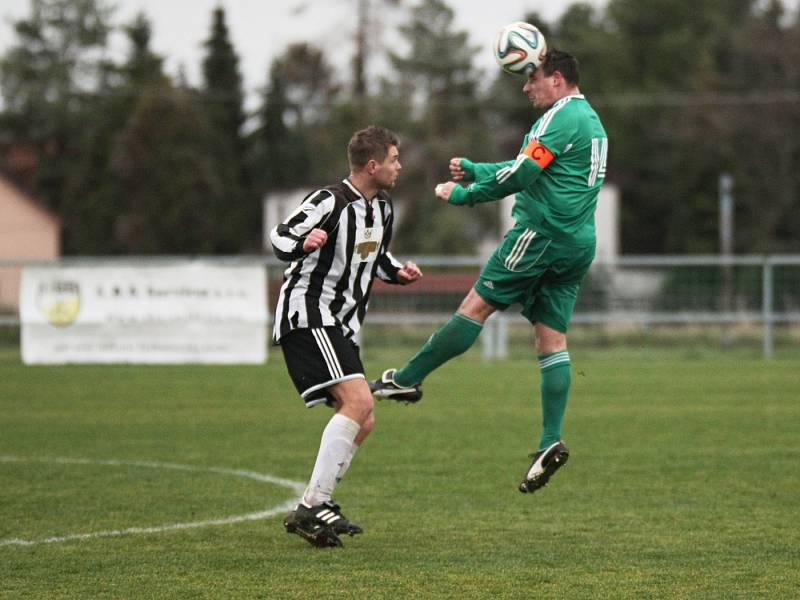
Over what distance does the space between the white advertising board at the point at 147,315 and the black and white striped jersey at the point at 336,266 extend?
513 inches

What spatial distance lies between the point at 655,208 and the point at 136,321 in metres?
48.2

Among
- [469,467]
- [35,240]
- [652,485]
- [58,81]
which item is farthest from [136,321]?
[58,81]

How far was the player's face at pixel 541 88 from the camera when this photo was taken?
7578mm

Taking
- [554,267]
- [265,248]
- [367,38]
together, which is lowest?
[265,248]

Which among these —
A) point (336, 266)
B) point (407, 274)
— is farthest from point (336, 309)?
point (407, 274)

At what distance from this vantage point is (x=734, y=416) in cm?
1348

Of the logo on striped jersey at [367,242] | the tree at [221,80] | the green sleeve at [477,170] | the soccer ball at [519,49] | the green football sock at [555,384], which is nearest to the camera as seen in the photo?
the logo on striped jersey at [367,242]

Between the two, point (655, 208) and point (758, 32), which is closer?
point (758, 32)

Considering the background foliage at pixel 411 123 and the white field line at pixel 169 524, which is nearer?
the white field line at pixel 169 524

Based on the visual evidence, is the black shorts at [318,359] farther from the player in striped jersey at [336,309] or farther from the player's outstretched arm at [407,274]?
the player's outstretched arm at [407,274]

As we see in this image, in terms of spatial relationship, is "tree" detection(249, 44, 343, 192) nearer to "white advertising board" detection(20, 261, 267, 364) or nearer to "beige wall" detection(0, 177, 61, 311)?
"beige wall" detection(0, 177, 61, 311)

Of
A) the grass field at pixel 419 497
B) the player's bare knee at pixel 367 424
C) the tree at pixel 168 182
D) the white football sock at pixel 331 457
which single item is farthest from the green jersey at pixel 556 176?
the tree at pixel 168 182

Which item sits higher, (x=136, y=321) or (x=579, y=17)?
(x=579, y=17)

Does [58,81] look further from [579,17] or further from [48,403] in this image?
[48,403]
